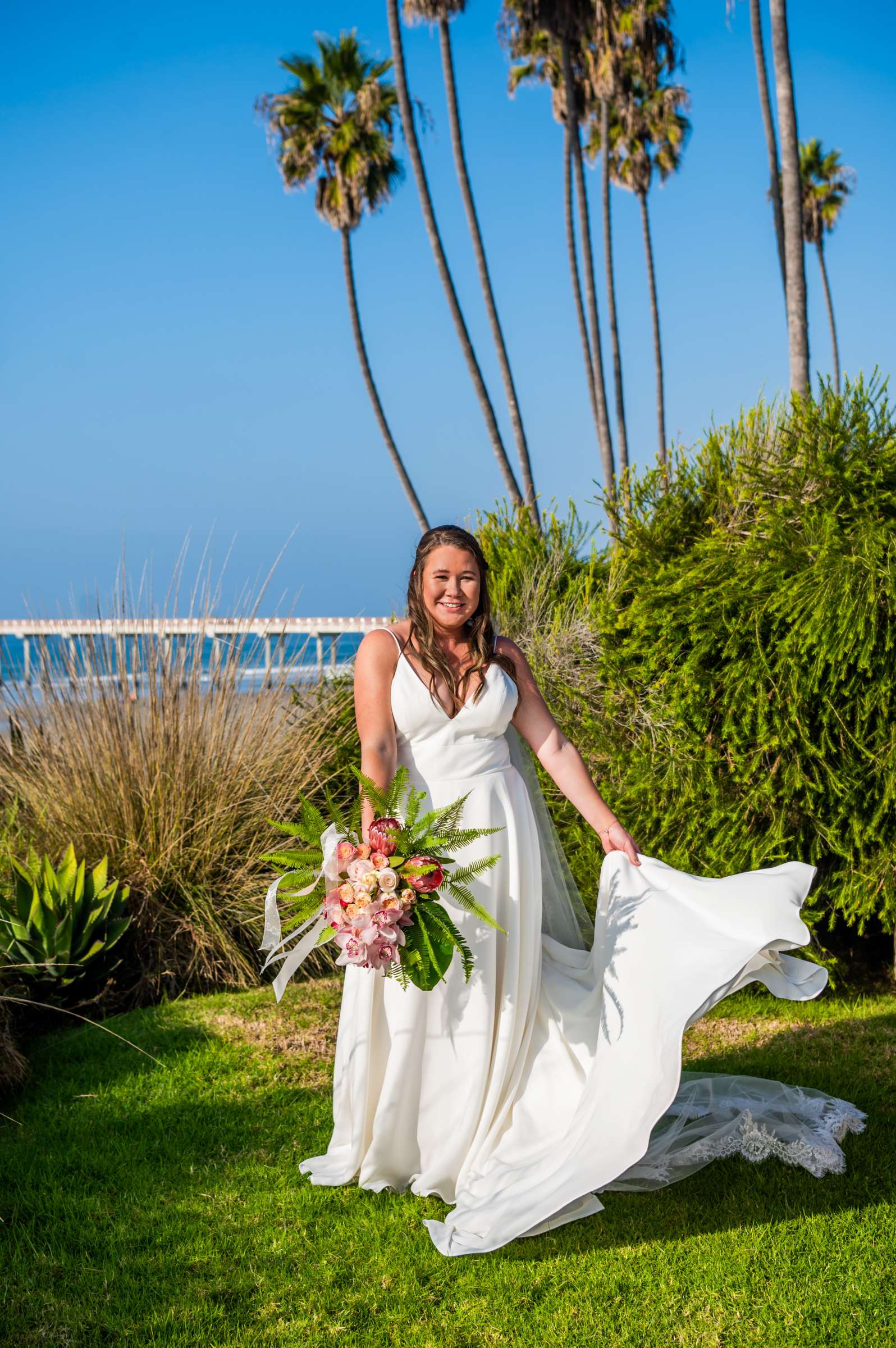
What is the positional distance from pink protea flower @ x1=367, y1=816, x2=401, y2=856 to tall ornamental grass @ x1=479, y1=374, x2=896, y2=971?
271cm

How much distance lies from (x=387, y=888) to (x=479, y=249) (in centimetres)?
1508

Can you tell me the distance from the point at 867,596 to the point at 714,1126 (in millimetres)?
2537

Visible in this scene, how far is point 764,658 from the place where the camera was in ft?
17.3

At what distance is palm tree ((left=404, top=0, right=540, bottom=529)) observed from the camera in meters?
16.0

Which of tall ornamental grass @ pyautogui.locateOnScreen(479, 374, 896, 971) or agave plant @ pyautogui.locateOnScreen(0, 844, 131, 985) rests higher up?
tall ornamental grass @ pyautogui.locateOnScreen(479, 374, 896, 971)

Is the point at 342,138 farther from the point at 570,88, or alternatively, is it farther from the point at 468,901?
the point at 468,901

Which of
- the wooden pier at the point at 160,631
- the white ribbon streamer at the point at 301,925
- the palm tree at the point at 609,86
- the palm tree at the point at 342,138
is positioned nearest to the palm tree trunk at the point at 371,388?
the palm tree at the point at 342,138

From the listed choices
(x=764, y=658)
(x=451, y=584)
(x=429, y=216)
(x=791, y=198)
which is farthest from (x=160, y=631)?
(x=429, y=216)

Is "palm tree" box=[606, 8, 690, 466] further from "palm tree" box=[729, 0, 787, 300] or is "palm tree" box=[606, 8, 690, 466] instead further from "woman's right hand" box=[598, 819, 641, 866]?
"woman's right hand" box=[598, 819, 641, 866]

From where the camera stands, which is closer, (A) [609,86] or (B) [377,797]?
(B) [377,797]

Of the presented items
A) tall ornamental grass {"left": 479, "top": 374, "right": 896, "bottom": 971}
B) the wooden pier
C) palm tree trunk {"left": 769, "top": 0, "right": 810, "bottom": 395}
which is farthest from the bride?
palm tree trunk {"left": 769, "top": 0, "right": 810, "bottom": 395}

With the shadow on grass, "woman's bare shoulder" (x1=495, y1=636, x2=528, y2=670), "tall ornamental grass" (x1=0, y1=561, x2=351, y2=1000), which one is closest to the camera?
the shadow on grass

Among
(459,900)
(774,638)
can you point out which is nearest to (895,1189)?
(459,900)

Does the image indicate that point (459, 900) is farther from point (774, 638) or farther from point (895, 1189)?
point (774, 638)
